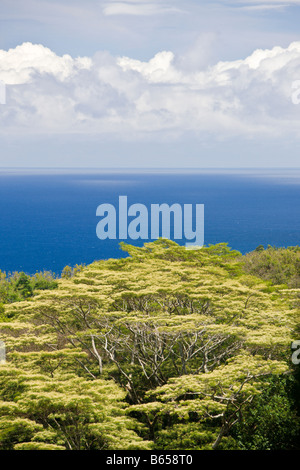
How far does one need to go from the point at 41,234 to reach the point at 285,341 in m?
118

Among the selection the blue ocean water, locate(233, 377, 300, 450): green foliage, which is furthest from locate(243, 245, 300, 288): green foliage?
the blue ocean water

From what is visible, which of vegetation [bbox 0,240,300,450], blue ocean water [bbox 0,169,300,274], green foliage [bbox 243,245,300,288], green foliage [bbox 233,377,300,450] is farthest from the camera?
blue ocean water [bbox 0,169,300,274]

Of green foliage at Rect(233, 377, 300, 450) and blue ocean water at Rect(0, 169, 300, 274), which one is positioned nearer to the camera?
green foliage at Rect(233, 377, 300, 450)

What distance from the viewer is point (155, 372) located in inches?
586

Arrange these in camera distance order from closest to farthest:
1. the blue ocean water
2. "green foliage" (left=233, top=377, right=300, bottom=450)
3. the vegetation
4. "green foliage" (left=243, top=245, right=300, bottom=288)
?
the vegetation, "green foliage" (left=233, top=377, right=300, bottom=450), "green foliage" (left=243, top=245, right=300, bottom=288), the blue ocean water

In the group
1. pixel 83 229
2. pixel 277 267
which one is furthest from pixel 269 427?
pixel 83 229

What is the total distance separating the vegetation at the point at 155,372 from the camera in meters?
11.1

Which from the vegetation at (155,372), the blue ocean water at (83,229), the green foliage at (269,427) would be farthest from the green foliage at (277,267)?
the blue ocean water at (83,229)

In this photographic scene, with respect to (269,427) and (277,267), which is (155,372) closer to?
(269,427)

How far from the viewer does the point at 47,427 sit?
12094 millimetres

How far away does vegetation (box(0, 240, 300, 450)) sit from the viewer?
11.1 m

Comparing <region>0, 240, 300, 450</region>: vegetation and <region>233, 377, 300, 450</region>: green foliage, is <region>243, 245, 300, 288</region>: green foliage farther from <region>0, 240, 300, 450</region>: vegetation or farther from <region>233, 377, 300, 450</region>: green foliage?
<region>233, 377, 300, 450</region>: green foliage
